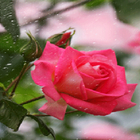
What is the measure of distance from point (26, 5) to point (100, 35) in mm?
164

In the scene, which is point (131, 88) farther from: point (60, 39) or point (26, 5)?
point (26, 5)

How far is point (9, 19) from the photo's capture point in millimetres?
322

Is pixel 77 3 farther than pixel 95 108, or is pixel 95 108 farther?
pixel 77 3

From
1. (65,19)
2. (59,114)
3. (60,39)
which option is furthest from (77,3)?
(59,114)

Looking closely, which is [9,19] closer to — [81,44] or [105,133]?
[81,44]

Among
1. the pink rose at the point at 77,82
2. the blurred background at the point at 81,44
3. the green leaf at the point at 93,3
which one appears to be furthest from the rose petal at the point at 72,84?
the green leaf at the point at 93,3

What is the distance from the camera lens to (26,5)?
41cm

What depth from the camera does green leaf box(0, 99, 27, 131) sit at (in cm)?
23

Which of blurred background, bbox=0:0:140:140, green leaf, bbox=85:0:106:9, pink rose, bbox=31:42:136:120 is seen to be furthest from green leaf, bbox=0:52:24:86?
green leaf, bbox=85:0:106:9

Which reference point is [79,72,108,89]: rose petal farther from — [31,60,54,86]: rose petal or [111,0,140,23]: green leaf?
[111,0,140,23]: green leaf

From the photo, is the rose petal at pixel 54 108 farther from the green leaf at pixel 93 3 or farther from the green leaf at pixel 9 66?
the green leaf at pixel 93 3

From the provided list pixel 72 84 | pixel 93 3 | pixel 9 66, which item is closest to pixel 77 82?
pixel 72 84

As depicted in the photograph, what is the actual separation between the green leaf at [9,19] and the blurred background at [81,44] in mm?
12

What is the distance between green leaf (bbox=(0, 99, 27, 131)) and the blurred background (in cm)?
7
